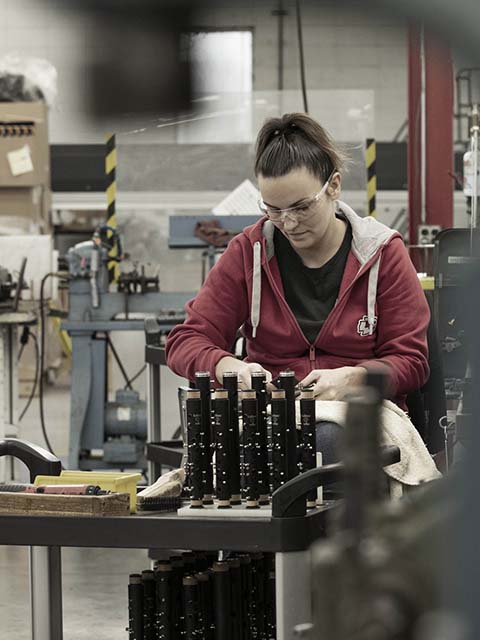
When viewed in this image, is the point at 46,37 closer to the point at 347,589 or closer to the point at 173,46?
the point at 173,46

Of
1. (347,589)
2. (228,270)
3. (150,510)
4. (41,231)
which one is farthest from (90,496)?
(41,231)

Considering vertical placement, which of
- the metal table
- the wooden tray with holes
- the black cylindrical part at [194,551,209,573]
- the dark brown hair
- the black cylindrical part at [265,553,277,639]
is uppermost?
the dark brown hair

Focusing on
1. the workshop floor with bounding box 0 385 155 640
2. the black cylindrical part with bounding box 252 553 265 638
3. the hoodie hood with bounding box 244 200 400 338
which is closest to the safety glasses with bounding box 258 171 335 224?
the hoodie hood with bounding box 244 200 400 338

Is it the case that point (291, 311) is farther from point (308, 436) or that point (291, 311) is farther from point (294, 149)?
point (308, 436)

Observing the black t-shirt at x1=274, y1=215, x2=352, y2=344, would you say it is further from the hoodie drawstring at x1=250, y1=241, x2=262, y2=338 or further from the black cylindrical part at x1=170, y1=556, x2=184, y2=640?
the black cylindrical part at x1=170, y1=556, x2=184, y2=640

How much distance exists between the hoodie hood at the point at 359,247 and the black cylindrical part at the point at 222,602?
1.56ft

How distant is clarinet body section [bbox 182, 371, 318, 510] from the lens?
5.39ft

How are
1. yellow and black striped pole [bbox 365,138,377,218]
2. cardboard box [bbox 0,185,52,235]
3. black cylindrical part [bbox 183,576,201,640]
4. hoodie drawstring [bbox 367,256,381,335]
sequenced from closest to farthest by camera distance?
1. black cylindrical part [bbox 183,576,201,640]
2. hoodie drawstring [bbox 367,256,381,335]
3. yellow and black striped pole [bbox 365,138,377,218]
4. cardboard box [bbox 0,185,52,235]

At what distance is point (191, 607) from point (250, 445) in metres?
0.31

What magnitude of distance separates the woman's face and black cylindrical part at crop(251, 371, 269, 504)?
1.34 ft

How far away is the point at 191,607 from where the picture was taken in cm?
179

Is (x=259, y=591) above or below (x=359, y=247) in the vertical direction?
below

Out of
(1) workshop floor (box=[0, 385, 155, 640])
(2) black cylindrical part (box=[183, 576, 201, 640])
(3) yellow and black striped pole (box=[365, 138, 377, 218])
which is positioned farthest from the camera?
(3) yellow and black striped pole (box=[365, 138, 377, 218])

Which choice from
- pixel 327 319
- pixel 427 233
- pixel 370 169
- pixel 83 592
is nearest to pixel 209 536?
pixel 327 319
